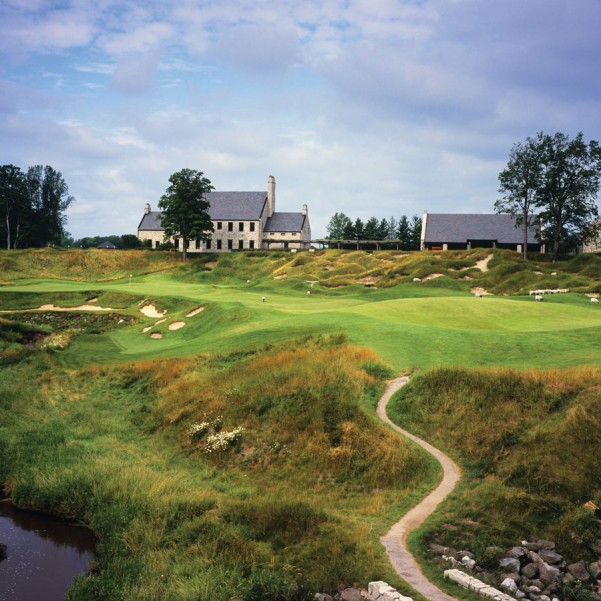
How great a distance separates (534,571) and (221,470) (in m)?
11.8

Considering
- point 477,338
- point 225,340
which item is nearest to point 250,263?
point 225,340

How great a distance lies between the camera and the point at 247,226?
387 feet

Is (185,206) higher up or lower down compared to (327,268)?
higher up

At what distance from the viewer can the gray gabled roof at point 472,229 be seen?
108312mm

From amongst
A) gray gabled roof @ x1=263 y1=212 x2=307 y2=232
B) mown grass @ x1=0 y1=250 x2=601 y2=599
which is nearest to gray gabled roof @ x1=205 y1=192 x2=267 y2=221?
gray gabled roof @ x1=263 y1=212 x2=307 y2=232

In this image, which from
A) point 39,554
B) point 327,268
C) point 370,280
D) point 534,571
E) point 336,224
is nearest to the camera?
point 534,571

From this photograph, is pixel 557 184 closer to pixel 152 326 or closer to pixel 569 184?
pixel 569 184

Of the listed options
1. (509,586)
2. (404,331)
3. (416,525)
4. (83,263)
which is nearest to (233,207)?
(83,263)

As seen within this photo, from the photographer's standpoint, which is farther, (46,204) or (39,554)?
(46,204)

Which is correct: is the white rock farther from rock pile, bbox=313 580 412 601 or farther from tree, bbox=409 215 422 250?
tree, bbox=409 215 422 250

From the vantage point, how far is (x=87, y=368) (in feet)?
115

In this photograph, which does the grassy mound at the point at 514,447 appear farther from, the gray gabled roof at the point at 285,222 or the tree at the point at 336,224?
the tree at the point at 336,224

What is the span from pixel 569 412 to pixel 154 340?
31140mm

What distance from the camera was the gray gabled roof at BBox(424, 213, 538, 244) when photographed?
10831 cm
